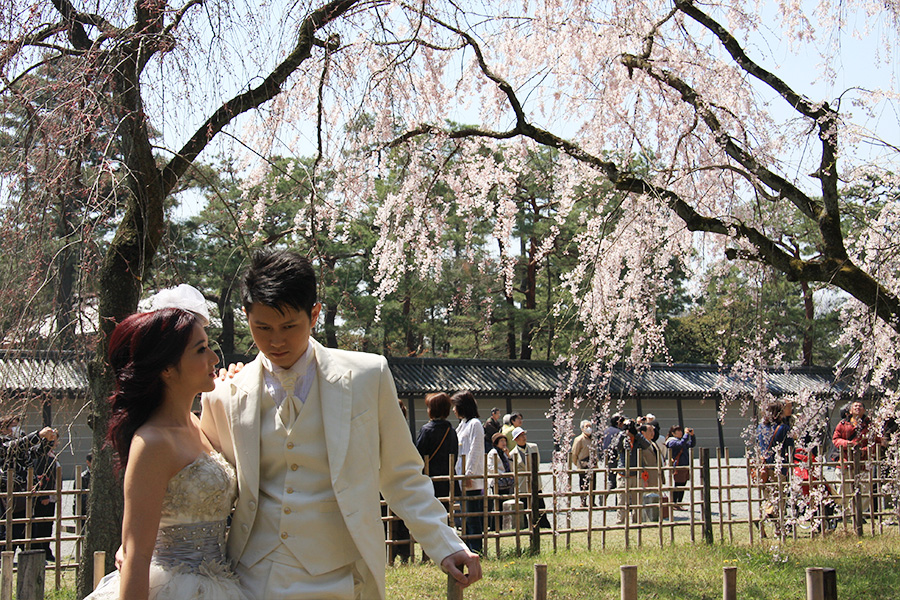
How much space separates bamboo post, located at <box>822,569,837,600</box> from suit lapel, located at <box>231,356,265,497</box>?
156cm

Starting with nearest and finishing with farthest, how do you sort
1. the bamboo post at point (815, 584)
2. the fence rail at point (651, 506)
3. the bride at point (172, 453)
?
1. the bride at point (172, 453)
2. the bamboo post at point (815, 584)
3. the fence rail at point (651, 506)

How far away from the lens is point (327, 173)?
20.0 ft

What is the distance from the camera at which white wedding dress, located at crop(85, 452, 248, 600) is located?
187cm

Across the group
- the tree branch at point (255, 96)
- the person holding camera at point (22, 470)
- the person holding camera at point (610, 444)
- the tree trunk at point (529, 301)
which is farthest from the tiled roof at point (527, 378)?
the tree branch at point (255, 96)

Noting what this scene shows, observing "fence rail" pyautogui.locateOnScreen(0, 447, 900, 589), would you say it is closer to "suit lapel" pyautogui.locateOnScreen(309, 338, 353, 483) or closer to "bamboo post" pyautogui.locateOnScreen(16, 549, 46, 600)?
"bamboo post" pyautogui.locateOnScreen(16, 549, 46, 600)

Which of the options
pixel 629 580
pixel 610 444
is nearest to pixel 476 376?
pixel 610 444

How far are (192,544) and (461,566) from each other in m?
0.64

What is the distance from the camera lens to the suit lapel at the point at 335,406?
192 cm

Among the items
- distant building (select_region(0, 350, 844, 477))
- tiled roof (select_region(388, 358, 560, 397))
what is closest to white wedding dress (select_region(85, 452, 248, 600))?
distant building (select_region(0, 350, 844, 477))

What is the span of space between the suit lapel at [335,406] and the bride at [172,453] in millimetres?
273

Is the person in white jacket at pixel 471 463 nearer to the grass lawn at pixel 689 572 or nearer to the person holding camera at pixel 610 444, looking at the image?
the grass lawn at pixel 689 572

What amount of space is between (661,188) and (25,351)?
3.86 m

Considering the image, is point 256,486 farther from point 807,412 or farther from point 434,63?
point 807,412

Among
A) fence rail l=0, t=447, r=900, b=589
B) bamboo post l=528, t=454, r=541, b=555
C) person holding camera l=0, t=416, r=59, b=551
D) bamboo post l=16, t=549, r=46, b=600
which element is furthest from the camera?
bamboo post l=528, t=454, r=541, b=555
